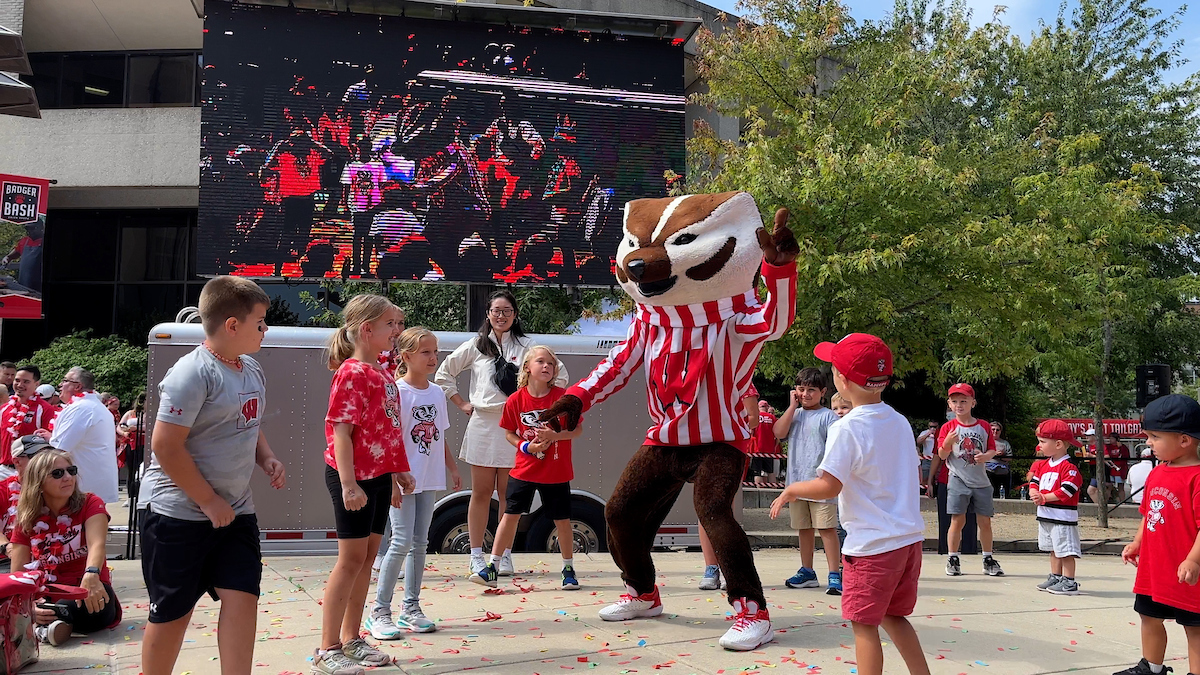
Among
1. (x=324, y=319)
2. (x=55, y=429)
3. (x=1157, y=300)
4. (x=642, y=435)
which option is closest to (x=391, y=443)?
(x=55, y=429)

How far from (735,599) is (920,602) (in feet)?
6.48

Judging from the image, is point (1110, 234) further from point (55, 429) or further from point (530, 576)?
point (55, 429)

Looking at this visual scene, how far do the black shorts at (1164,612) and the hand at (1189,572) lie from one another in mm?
235

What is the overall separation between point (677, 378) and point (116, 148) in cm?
1749

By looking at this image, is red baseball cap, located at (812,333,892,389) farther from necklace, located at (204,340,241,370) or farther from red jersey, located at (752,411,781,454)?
red jersey, located at (752,411,781,454)

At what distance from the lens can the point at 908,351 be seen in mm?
13945

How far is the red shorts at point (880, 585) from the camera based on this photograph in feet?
12.3

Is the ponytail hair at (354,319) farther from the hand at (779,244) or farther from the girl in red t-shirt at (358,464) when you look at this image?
the hand at (779,244)

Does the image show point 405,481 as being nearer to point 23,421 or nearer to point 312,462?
point 312,462

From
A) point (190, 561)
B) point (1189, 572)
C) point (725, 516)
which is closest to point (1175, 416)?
point (1189, 572)

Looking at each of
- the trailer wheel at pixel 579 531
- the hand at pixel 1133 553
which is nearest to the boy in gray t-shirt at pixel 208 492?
the hand at pixel 1133 553

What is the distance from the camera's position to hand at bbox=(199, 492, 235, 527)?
3.32 metres

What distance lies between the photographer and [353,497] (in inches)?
161

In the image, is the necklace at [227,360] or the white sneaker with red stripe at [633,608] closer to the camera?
the necklace at [227,360]
